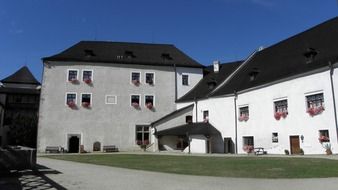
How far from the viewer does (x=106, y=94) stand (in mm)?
37000

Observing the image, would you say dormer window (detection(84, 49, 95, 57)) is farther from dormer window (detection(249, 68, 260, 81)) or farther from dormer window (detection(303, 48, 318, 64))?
dormer window (detection(303, 48, 318, 64))

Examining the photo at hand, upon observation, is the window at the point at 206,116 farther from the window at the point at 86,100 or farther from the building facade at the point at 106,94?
the window at the point at 86,100

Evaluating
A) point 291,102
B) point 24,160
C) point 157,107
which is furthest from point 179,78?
point 24,160

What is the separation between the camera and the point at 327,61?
2186cm

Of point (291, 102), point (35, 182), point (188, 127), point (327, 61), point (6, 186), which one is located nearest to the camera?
point (6, 186)

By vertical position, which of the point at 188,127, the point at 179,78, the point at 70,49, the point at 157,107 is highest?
the point at 70,49

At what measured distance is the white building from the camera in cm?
2217

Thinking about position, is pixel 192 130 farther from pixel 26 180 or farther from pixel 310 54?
pixel 26 180

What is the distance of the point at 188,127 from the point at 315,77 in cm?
1390

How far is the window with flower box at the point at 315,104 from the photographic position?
72.6ft

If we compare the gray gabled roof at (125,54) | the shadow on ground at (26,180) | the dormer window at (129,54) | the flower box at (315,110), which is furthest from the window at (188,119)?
the shadow on ground at (26,180)

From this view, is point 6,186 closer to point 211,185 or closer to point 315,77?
point 211,185

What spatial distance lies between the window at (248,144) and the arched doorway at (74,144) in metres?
17.7

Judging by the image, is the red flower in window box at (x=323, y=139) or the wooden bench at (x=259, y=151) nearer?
the red flower in window box at (x=323, y=139)
